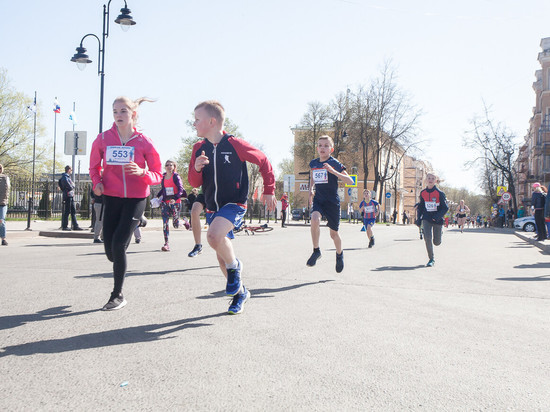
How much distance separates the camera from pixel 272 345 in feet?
11.4

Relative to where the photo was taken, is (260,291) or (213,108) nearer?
(213,108)

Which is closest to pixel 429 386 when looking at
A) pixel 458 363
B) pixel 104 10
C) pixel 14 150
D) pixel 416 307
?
pixel 458 363

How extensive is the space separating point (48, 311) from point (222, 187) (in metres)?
1.89

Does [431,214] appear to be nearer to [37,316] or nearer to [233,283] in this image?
[233,283]

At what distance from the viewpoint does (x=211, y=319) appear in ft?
14.0

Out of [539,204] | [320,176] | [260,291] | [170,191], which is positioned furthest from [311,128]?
[260,291]

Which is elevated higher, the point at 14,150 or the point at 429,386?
the point at 14,150

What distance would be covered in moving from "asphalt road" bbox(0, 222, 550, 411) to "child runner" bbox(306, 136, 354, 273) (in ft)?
2.19

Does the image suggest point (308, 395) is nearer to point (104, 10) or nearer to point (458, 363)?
point (458, 363)

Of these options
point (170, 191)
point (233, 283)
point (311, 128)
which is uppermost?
point (311, 128)

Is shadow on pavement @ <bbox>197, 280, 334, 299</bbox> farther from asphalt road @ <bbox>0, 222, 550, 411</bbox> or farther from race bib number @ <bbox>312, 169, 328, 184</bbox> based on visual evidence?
race bib number @ <bbox>312, 169, 328, 184</bbox>

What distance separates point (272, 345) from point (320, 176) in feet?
14.2

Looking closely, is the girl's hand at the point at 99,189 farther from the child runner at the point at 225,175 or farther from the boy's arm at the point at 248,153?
the boy's arm at the point at 248,153

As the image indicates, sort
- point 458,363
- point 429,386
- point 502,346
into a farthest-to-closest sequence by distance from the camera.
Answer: point 502,346 < point 458,363 < point 429,386
